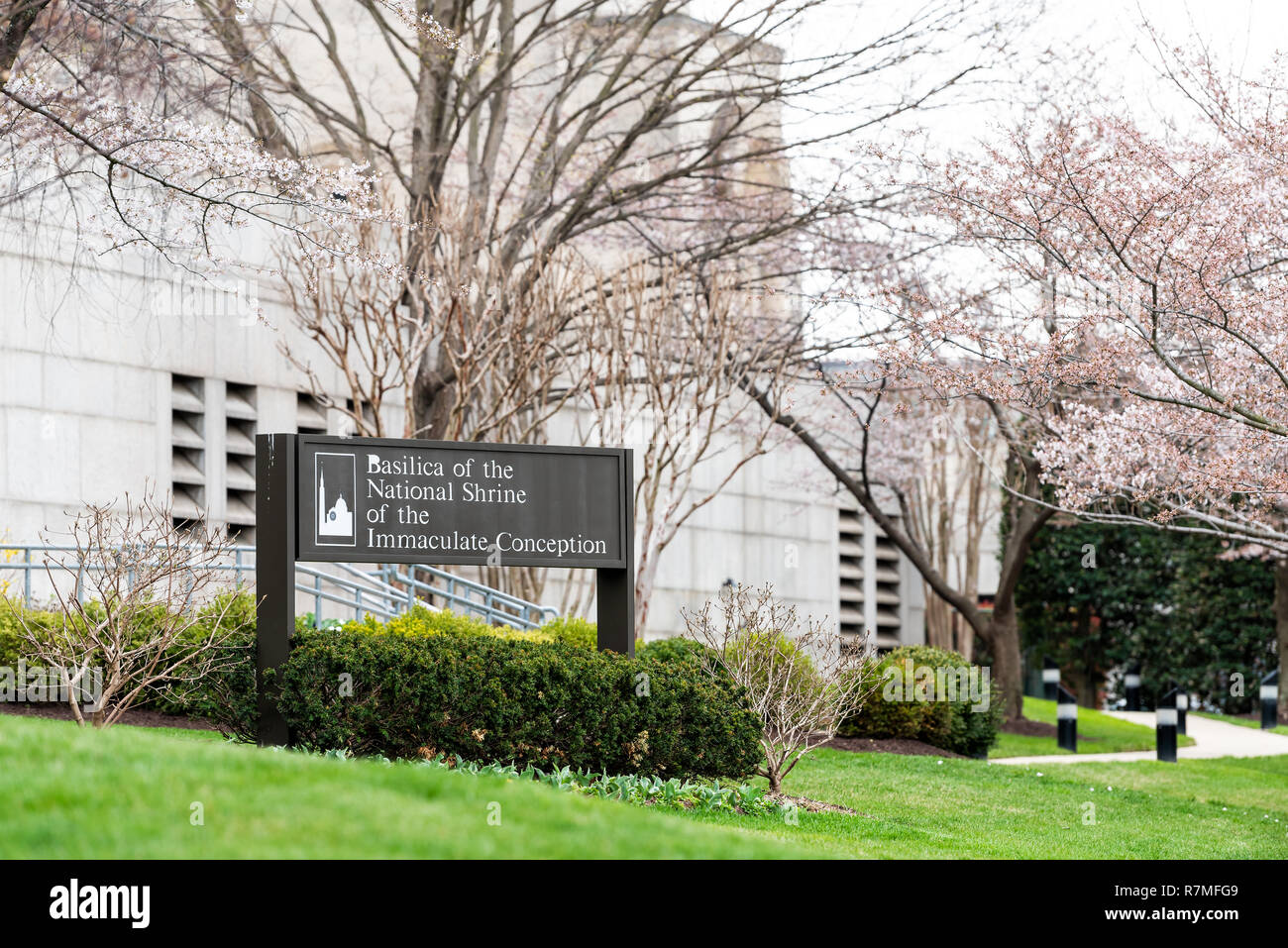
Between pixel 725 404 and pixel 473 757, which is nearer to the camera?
pixel 473 757

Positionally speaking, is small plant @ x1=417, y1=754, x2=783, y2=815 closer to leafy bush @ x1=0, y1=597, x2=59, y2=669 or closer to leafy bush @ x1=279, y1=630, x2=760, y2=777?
leafy bush @ x1=279, y1=630, x2=760, y2=777

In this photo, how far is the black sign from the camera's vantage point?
9461mm

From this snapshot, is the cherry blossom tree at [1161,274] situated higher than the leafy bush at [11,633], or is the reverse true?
the cherry blossom tree at [1161,274]

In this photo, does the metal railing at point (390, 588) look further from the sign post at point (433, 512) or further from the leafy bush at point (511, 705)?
the leafy bush at point (511, 705)

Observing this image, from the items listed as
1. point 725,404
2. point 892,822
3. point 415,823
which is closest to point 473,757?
point 892,822

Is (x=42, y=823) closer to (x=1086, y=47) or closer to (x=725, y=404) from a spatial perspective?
(x=1086, y=47)

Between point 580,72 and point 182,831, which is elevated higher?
point 580,72

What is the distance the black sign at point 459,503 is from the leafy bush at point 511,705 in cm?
61

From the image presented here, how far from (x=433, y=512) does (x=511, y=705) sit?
55.3 inches

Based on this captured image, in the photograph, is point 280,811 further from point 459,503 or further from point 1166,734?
point 1166,734

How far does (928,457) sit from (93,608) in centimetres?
1831

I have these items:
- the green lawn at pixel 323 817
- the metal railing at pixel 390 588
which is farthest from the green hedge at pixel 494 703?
the metal railing at pixel 390 588

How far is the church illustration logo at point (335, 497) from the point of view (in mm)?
9430

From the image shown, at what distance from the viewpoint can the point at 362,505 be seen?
31.4 feet
